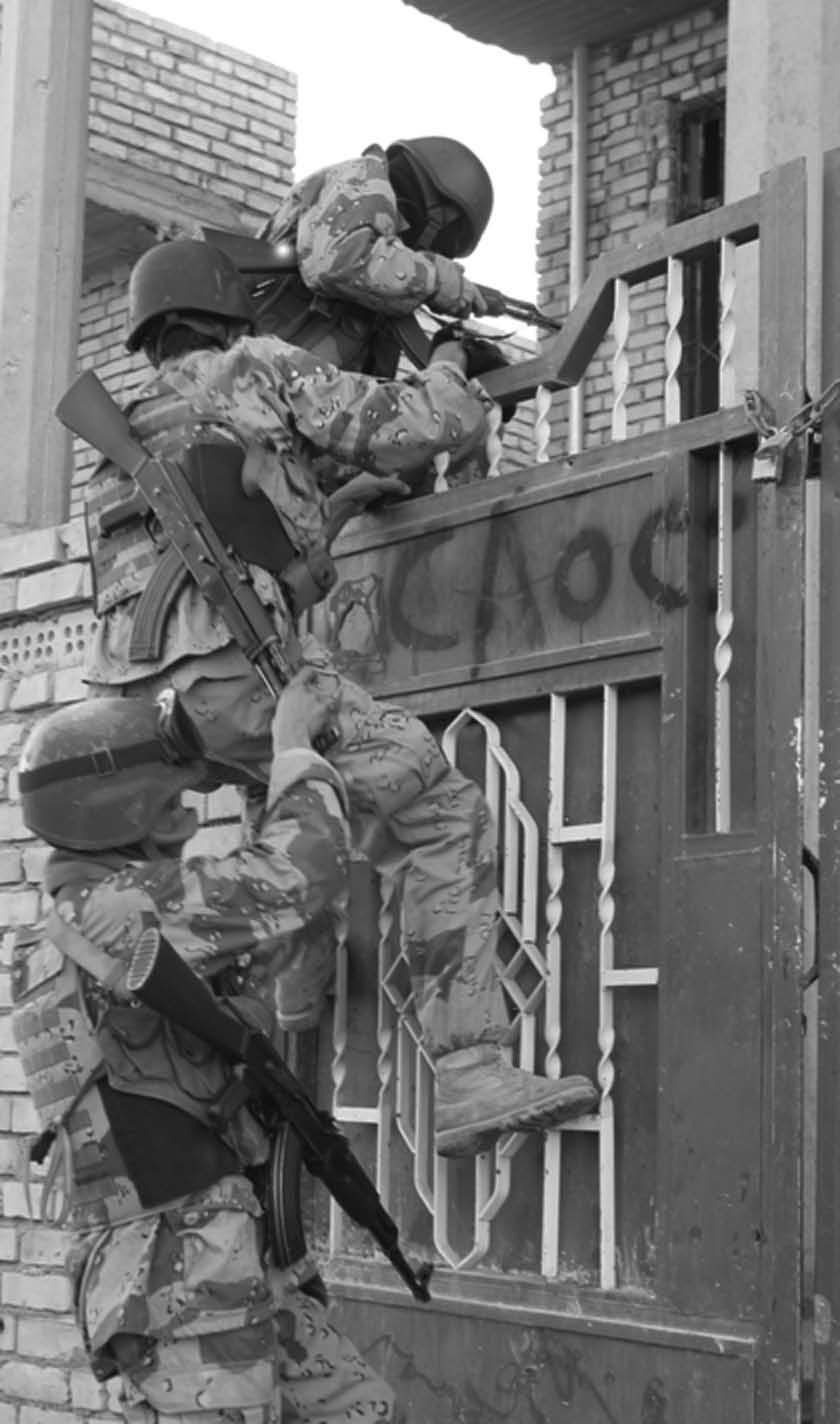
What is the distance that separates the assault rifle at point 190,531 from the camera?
4.17 metres

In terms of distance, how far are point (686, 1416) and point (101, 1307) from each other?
3.32 feet

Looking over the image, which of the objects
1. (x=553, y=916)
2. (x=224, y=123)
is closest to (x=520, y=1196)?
(x=553, y=916)

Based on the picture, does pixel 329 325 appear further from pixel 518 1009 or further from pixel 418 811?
pixel 518 1009

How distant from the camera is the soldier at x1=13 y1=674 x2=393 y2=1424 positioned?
11.1 feet

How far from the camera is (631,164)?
9281 mm

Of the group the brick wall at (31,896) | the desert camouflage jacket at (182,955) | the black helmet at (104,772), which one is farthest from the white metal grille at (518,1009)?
the black helmet at (104,772)

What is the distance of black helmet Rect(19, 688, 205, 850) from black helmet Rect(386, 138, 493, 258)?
5.50 ft

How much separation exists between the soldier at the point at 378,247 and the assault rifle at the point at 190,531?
53cm

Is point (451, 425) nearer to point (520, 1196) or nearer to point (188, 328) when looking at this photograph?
point (188, 328)

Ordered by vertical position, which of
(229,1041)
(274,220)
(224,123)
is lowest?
(229,1041)

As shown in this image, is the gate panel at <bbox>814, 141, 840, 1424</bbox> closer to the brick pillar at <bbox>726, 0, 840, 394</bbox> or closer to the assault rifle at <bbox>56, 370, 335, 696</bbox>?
the brick pillar at <bbox>726, 0, 840, 394</bbox>

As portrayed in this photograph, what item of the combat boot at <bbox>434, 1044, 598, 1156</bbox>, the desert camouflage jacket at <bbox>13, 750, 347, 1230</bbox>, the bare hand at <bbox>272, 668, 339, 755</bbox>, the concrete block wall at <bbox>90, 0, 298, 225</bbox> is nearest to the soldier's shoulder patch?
the desert camouflage jacket at <bbox>13, 750, 347, 1230</bbox>

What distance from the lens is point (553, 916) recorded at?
4.25m

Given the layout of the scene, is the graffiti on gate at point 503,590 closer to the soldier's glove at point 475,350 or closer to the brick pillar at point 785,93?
the soldier's glove at point 475,350
